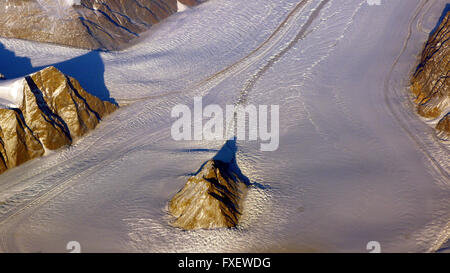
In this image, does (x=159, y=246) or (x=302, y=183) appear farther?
(x=302, y=183)

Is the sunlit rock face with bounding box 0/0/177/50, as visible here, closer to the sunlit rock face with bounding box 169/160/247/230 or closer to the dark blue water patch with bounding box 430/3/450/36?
the sunlit rock face with bounding box 169/160/247/230

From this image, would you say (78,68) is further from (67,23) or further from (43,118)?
(43,118)

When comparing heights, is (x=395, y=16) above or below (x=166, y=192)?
above

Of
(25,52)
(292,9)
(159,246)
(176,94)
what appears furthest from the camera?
(292,9)

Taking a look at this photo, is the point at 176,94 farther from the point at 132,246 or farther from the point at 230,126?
the point at 132,246

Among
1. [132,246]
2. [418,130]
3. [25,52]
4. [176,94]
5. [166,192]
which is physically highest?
[25,52]

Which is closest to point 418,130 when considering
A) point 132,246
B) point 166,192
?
point 166,192

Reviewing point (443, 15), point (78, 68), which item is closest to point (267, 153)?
point (78, 68)

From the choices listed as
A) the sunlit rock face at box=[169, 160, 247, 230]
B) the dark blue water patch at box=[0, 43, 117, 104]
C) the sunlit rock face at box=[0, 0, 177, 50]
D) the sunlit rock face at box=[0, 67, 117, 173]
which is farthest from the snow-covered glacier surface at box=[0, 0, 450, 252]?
the sunlit rock face at box=[0, 0, 177, 50]
